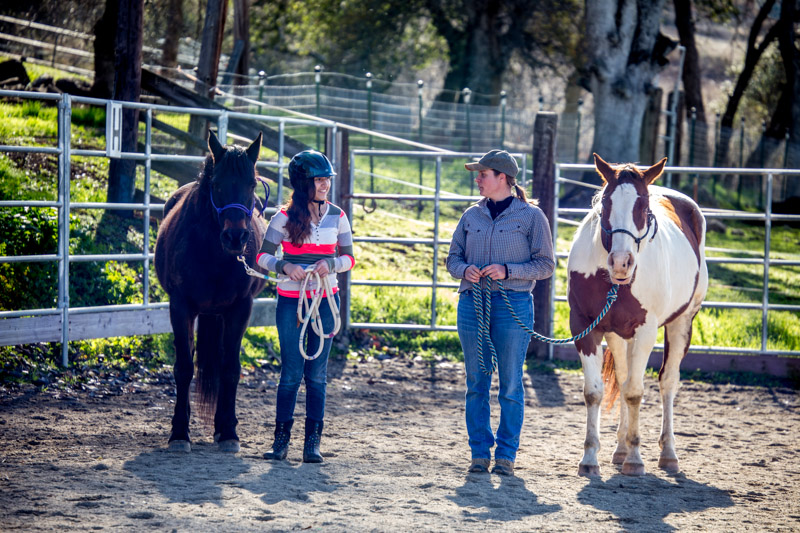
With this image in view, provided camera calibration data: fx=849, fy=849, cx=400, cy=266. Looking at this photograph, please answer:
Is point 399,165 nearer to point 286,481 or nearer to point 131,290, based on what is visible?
point 131,290

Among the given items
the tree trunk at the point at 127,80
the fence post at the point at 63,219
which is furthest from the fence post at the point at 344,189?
the fence post at the point at 63,219

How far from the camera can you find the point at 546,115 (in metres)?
8.05

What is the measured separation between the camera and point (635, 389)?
16.8ft

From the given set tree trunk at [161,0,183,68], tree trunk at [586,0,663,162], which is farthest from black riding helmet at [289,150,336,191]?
tree trunk at [161,0,183,68]

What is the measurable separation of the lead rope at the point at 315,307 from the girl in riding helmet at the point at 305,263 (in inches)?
1.2

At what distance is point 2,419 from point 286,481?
7.12 ft

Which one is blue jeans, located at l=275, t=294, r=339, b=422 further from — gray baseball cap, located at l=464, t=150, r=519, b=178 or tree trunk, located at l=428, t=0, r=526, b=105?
tree trunk, located at l=428, t=0, r=526, b=105

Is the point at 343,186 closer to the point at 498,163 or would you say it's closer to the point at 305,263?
the point at 305,263

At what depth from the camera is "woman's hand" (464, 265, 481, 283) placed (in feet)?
15.0

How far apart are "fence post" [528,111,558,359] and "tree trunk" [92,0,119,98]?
538 cm

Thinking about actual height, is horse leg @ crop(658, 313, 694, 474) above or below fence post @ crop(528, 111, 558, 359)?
below

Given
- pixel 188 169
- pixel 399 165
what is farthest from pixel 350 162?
pixel 399 165

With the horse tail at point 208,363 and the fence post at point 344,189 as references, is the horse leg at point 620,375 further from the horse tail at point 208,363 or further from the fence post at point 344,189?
the fence post at point 344,189

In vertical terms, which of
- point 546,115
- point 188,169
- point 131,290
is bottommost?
point 131,290
